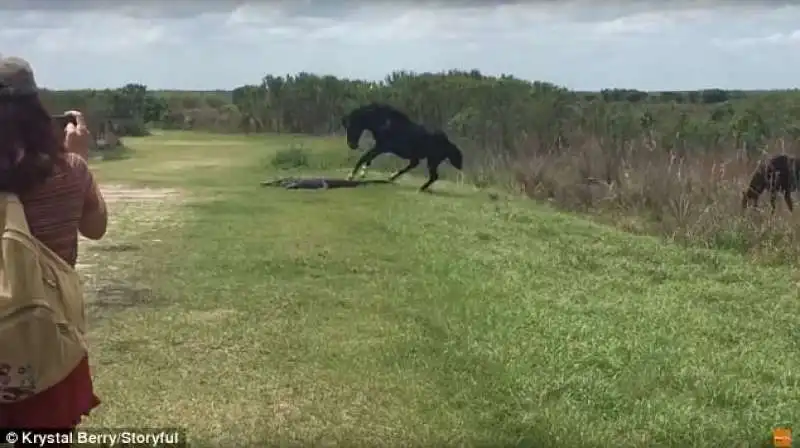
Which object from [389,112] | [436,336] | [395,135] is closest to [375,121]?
[389,112]

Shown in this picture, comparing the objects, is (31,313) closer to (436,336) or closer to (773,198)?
(436,336)

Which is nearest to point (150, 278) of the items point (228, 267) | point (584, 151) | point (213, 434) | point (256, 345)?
point (228, 267)

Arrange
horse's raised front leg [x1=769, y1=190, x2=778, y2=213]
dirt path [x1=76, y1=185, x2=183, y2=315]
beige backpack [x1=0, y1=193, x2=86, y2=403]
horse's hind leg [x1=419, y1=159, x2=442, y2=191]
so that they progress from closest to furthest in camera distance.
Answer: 1. beige backpack [x1=0, y1=193, x2=86, y2=403]
2. dirt path [x1=76, y1=185, x2=183, y2=315]
3. horse's raised front leg [x1=769, y1=190, x2=778, y2=213]
4. horse's hind leg [x1=419, y1=159, x2=442, y2=191]

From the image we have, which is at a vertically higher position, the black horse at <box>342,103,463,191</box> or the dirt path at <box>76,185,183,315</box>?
the black horse at <box>342,103,463,191</box>

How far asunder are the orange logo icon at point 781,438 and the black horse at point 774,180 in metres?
7.99

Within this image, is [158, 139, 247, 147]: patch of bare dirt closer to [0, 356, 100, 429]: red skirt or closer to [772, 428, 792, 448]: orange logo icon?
[772, 428, 792, 448]: orange logo icon

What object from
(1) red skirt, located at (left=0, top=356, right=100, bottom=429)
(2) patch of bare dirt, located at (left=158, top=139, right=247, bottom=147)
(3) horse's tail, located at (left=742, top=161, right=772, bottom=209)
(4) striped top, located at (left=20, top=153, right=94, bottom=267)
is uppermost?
(4) striped top, located at (left=20, top=153, right=94, bottom=267)

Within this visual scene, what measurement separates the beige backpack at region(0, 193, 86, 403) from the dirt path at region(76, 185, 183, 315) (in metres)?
4.37

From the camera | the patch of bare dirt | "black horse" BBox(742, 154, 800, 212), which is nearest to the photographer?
the camera

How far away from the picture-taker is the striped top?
10.2 ft

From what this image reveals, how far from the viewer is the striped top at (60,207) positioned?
3102 mm

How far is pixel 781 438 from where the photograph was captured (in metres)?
4.49

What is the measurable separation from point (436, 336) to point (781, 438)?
8.09 ft

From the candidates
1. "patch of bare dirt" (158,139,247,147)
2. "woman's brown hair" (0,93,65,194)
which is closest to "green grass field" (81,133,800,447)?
"woman's brown hair" (0,93,65,194)
